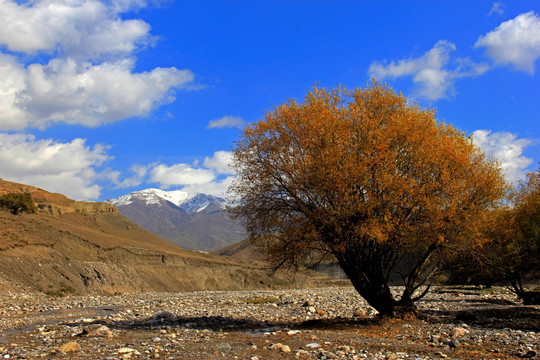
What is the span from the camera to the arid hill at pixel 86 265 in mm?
50906


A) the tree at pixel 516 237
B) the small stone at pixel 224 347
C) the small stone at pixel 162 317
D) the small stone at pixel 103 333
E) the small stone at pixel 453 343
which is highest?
the tree at pixel 516 237

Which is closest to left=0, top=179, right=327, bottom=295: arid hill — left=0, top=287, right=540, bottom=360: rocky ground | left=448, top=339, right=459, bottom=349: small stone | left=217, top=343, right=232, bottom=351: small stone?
left=0, top=287, right=540, bottom=360: rocky ground

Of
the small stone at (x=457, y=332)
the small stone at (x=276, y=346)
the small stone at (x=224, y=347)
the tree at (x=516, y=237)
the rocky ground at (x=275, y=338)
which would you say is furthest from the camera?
the tree at (x=516, y=237)

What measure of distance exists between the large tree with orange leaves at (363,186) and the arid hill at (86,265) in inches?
589

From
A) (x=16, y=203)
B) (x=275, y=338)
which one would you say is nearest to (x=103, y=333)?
(x=275, y=338)

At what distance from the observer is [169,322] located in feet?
78.7

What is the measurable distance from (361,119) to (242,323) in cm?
1242

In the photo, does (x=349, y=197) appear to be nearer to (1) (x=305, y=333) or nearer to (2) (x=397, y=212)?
(2) (x=397, y=212)

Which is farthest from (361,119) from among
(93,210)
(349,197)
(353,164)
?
(93,210)

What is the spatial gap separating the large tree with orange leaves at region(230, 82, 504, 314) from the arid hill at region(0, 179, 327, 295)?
14952 millimetres

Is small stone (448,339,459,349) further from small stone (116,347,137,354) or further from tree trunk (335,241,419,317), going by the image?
small stone (116,347,137,354)

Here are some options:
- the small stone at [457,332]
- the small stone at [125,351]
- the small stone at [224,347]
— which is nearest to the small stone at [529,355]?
the small stone at [457,332]

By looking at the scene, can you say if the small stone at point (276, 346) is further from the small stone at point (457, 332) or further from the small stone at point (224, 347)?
the small stone at point (457, 332)

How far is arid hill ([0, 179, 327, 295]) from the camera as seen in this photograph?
5091cm
